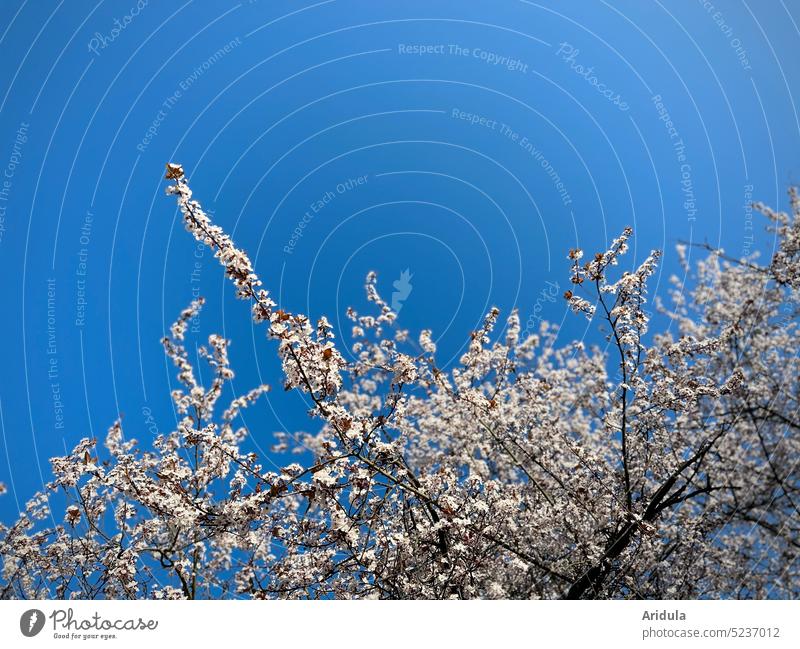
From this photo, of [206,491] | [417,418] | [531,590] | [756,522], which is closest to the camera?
[206,491]

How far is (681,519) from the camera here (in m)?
9.02

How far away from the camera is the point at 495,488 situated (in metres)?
6.75

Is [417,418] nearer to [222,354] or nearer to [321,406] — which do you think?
[222,354]

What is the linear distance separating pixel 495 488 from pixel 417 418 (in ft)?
17.3
